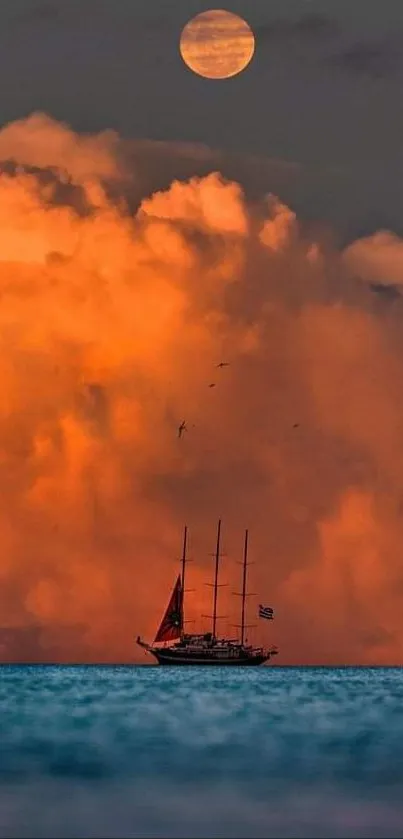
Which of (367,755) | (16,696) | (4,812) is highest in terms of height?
(16,696)

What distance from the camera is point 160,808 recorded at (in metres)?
44.2

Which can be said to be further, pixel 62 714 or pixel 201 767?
pixel 62 714

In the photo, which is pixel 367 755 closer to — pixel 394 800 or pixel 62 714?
pixel 394 800

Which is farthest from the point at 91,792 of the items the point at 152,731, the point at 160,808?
the point at 152,731

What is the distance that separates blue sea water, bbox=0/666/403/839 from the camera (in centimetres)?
4009

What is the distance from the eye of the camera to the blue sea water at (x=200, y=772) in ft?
132

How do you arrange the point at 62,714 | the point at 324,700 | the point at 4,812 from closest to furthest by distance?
the point at 4,812
the point at 62,714
the point at 324,700

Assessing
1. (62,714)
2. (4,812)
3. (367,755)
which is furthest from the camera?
(62,714)

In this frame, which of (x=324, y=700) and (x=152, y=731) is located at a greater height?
(x=324, y=700)

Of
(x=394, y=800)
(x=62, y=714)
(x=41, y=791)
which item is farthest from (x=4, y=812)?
(x=62, y=714)

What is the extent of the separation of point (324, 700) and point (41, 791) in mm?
82416

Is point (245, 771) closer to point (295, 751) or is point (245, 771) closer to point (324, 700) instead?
point (295, 751)

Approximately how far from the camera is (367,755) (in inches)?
2537

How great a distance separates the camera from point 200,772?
188 feet
